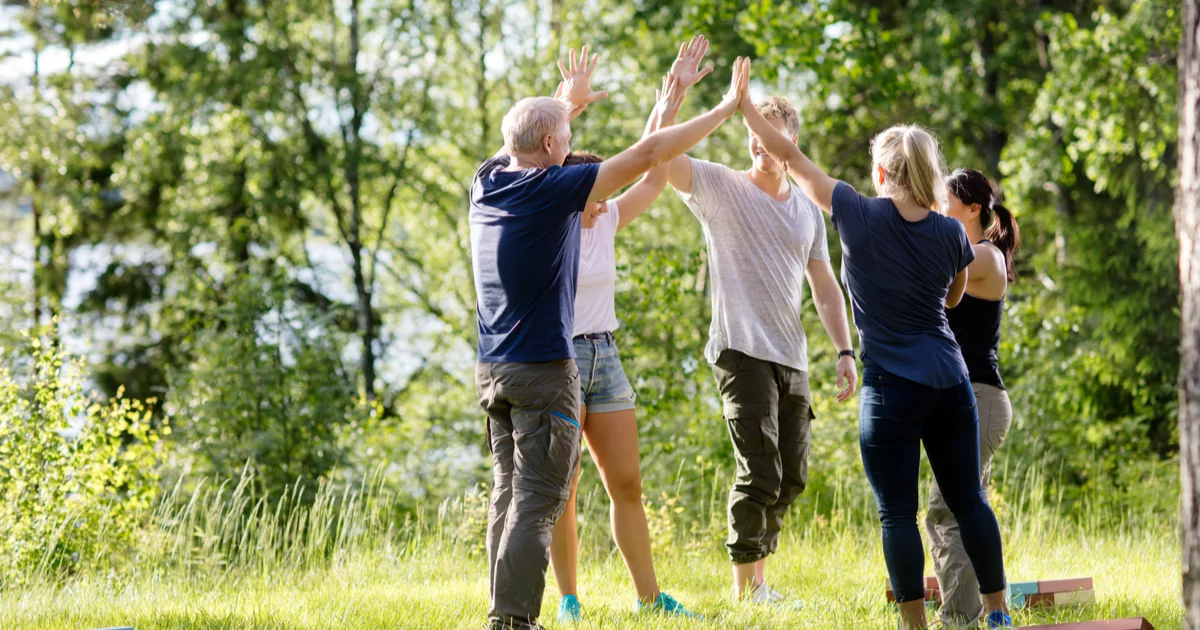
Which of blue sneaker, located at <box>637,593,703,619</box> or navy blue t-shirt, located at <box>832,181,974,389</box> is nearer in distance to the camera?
navy blue t-shirt, located at <box>832,181,974,389</box>

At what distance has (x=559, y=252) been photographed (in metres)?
3.01

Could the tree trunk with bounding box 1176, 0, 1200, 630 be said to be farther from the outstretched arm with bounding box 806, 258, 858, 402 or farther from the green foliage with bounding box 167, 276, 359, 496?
the green foliage with bounding box 167, 276, 359, 496

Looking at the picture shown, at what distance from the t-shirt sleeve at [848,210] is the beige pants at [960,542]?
2.55ft

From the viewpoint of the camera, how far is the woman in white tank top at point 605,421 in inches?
139

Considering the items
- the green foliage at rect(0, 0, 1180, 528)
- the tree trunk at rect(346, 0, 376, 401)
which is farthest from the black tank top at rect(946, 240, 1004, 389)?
the tree trunk at rect(346, 0, 376, 401)

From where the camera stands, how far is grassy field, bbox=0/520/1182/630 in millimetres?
3479

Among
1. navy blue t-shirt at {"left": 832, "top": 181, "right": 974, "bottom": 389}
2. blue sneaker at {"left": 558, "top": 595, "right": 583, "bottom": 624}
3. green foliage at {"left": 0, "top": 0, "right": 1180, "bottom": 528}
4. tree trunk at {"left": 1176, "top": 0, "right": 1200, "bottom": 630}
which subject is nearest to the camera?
tree trunk at {"left": 1176, "top": 0, "right": 1200, "bottom": 630}

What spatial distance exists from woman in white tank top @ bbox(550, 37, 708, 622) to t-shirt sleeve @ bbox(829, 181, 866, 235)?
74cm

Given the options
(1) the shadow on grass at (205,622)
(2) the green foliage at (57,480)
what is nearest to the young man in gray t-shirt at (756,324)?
(1) the shadow on grass at (205,622)

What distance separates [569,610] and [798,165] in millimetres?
1646

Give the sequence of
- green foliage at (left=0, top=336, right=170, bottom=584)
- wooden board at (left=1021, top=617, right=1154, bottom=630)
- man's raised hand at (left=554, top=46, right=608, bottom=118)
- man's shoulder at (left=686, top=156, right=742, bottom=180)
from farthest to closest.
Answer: green foliage at (left=0, top=336, right=170, bottom=584) < man's shoulder at (left=686, top=156, right=742, bottom=180) < man's raised hand at (left=554, top=46, right=608, bottom=118) < wooden board at (left=1021, top=617, right=1154, bottom=630)

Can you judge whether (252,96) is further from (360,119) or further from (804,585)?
(804,585)

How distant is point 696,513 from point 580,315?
3.67m

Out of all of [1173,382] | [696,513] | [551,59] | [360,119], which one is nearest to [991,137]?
[1173,382]
